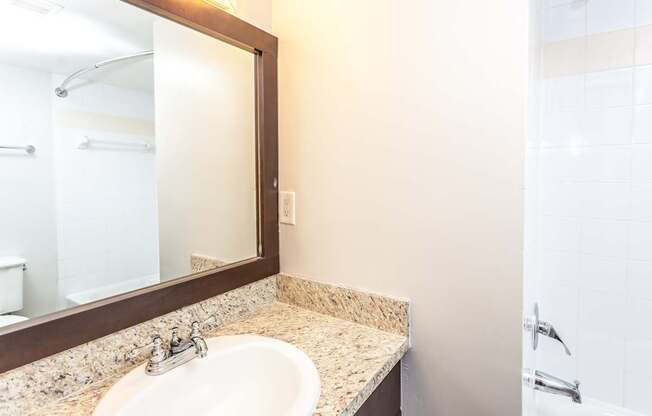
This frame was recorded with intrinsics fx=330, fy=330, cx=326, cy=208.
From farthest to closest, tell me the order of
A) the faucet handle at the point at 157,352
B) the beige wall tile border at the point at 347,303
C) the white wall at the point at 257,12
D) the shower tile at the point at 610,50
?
1. the shower tile at the point at 610,50
2. the white wall at the point at 257,12
3. the beige wall tile border at the point at 347,303
4. the faucet handle at the point at 157,352

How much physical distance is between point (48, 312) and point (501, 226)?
108 cm

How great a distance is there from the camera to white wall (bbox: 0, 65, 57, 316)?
73cm

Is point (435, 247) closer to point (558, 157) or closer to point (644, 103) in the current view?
point (558, 157)

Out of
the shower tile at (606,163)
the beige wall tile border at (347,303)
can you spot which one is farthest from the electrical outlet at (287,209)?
the shower tile at (606,163)

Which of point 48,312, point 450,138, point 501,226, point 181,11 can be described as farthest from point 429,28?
point 48,312

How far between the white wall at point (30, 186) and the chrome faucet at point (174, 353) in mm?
253

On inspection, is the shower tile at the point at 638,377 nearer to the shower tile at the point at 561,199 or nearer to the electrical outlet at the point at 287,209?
the shower tile at the point at 561,199

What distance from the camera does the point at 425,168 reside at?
3.10 ft

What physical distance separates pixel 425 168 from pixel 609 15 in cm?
117

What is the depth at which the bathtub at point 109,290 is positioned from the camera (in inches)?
31.1

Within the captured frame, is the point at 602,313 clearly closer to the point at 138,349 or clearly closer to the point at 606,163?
the point at 606,163

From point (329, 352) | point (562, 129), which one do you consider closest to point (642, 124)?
point (562, 129)

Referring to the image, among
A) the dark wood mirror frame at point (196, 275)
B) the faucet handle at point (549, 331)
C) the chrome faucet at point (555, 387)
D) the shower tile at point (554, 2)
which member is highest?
the shower tile at point (554, 2)

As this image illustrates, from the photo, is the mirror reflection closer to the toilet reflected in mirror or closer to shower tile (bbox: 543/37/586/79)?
the toilet reflected in mirror
